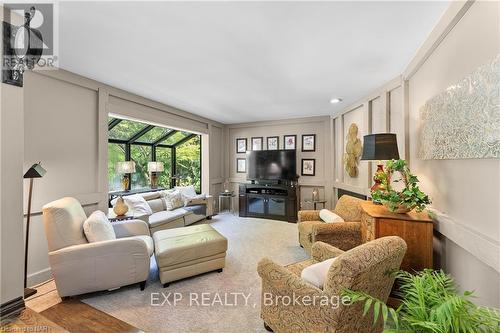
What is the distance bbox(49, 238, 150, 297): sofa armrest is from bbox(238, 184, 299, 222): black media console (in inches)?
132

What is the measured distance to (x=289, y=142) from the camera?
5.55 m

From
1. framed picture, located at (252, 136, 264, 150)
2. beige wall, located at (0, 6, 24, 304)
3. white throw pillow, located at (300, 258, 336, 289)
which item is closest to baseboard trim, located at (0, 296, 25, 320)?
beige wall, located at (0, 6, 24, 304)

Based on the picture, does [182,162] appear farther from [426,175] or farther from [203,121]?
[426,175]

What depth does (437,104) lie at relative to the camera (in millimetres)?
1821

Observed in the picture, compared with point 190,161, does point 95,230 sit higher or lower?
lower

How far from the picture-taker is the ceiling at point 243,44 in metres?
1.63

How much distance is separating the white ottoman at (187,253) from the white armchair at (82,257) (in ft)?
0.62

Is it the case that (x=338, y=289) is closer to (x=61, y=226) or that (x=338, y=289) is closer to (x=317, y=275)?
(x=317, y=275)

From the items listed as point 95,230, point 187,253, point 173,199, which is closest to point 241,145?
point 173,199

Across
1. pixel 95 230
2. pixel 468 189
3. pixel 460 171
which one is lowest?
pixel 95 230

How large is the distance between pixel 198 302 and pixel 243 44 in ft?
8.37

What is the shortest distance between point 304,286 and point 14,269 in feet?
7.21

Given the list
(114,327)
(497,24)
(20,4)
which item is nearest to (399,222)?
(497,24)

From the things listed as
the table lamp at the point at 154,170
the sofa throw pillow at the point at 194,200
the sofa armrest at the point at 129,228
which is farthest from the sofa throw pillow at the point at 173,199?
the sofa armrest at the point at 129,228
